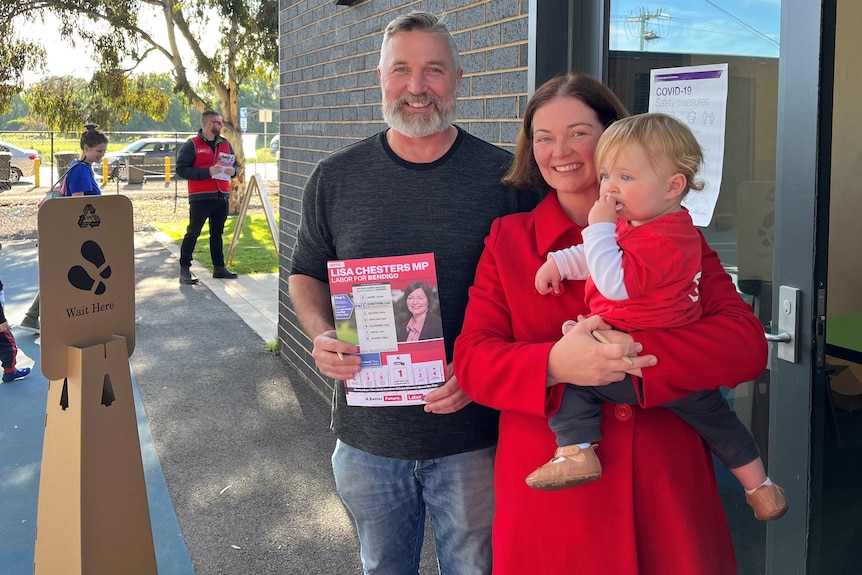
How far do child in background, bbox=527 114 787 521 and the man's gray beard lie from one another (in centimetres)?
67

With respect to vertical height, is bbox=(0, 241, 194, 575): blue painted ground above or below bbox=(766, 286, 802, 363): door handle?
below

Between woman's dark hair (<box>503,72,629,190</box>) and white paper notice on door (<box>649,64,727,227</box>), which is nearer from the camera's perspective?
woman's dark hair (<box>503,72,629,190</box>)

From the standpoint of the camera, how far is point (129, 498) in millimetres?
3305

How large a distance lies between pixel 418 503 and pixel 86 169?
6683 millimetres

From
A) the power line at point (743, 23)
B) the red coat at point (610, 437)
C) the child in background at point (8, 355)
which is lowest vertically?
the child in background at point (8, 355)

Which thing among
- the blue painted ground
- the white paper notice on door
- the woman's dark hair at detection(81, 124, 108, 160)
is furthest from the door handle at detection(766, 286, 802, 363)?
the woman's dark hair at detection(81, 124, 108, 160)

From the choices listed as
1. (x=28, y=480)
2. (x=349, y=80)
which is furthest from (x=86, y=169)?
(x=28, y=480)

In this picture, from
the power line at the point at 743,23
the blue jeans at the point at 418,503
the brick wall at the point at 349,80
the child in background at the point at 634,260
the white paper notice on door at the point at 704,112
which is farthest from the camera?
the brick wall at the point at 349,80

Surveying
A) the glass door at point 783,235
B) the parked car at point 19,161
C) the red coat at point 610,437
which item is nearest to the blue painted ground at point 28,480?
the red coat at point 610,437

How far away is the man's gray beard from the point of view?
7.75 ft

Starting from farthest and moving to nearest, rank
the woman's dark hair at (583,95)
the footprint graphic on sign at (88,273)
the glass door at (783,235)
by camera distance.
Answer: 1. the footprint graphic on sign at (88,273)
2. the glass door at (783,235)
3. the woman's dark hair at (583,95)

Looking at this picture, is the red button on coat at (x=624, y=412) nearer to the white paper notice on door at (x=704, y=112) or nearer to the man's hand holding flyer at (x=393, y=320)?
the man's hand holding flyer at (x=393, y=320)

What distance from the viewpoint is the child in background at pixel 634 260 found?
1.73 m

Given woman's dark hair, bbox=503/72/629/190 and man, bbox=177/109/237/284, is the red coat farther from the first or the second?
man, bbox=177/109/237/284
